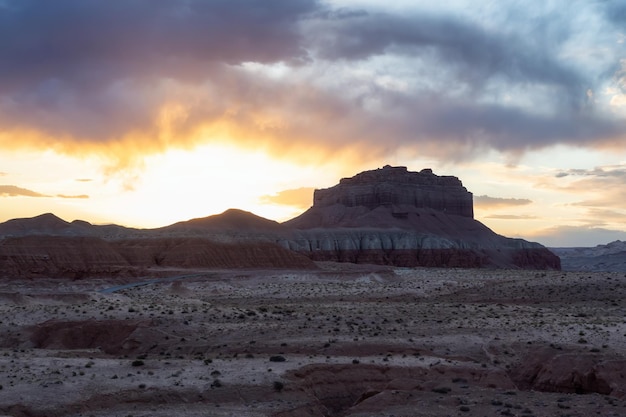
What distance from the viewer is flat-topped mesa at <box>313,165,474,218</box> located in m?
174

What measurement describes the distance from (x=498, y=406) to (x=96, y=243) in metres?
79.4

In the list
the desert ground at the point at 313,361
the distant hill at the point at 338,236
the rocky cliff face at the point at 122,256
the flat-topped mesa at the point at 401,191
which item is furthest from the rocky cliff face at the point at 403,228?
the desert ground at the point at 313,361

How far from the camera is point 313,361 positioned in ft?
79.2

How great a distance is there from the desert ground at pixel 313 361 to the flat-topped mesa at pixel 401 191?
12916 cm

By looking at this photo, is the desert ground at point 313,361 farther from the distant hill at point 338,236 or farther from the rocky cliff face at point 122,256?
the distant hill at point 338,236

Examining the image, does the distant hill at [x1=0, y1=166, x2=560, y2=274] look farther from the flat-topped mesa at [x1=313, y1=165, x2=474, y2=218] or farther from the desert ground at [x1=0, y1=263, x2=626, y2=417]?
the desert ground at [x1=0, y1=263, x2=626, y2=417]

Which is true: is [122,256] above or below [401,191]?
below

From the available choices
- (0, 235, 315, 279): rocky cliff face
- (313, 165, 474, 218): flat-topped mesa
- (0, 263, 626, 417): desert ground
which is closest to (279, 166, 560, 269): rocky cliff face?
(313, 165, 474, 218): flat-topped mesa

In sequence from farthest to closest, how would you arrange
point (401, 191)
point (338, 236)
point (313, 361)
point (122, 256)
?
point (401, 191) → point (338, 236) → point (122, 256) → point (313, 361)

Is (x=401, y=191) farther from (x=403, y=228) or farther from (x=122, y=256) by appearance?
(x=122, y=256)

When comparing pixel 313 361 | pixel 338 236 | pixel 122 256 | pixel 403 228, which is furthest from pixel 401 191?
pixel 313 361

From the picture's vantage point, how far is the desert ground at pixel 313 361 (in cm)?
1942

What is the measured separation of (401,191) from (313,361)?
151 meters

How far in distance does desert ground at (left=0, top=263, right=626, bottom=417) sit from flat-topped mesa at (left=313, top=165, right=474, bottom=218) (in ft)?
424
